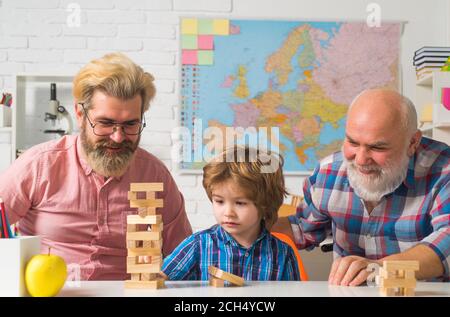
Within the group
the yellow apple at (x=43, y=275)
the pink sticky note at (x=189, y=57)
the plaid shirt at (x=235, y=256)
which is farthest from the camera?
the pink sticky note at (x=189, y=57)

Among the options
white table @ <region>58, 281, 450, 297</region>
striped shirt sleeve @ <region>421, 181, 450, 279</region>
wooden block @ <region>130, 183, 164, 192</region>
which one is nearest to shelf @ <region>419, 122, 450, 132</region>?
striped shirt sleeve @ <region>421, 181, 450, 279</region>

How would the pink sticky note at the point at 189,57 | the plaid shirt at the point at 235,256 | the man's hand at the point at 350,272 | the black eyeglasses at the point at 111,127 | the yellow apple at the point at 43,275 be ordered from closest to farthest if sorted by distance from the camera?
the yellow apple at the point at 43,275 < the man's hand at the point at 350,272 < the plaid shirt at the point at 235,256 < the black eyeglasses at the point at 111,127 < the pink sticky note at the point at 189,57

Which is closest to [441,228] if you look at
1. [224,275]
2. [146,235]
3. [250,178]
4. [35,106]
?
[250,178]

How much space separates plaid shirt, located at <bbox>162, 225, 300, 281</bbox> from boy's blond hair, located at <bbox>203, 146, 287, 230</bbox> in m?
0.05

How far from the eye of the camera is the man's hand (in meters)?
0.84

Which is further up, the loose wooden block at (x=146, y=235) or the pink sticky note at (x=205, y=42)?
the pink sticky note at (x=205, y=42)

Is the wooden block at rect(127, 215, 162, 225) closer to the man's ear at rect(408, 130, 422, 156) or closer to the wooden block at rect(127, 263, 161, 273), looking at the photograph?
the wooden block at rect(127, 263, 161, 273)

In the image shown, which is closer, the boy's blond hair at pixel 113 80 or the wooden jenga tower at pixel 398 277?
the wooden jenga tower at pixel 398 277

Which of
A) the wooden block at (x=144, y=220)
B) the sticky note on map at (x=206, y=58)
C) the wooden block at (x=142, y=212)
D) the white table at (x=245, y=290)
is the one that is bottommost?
the white table at (x=245, y=290)

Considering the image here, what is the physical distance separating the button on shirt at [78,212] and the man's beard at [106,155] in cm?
2

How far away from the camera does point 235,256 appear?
99 cm

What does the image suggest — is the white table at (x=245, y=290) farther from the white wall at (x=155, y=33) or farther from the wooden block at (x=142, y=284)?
the white wall at (x=155, y=33)

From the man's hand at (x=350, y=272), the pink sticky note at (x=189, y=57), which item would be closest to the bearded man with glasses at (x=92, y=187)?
the pink sticky note at (x=189, y=57)

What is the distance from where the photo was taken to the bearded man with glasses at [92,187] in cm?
111
